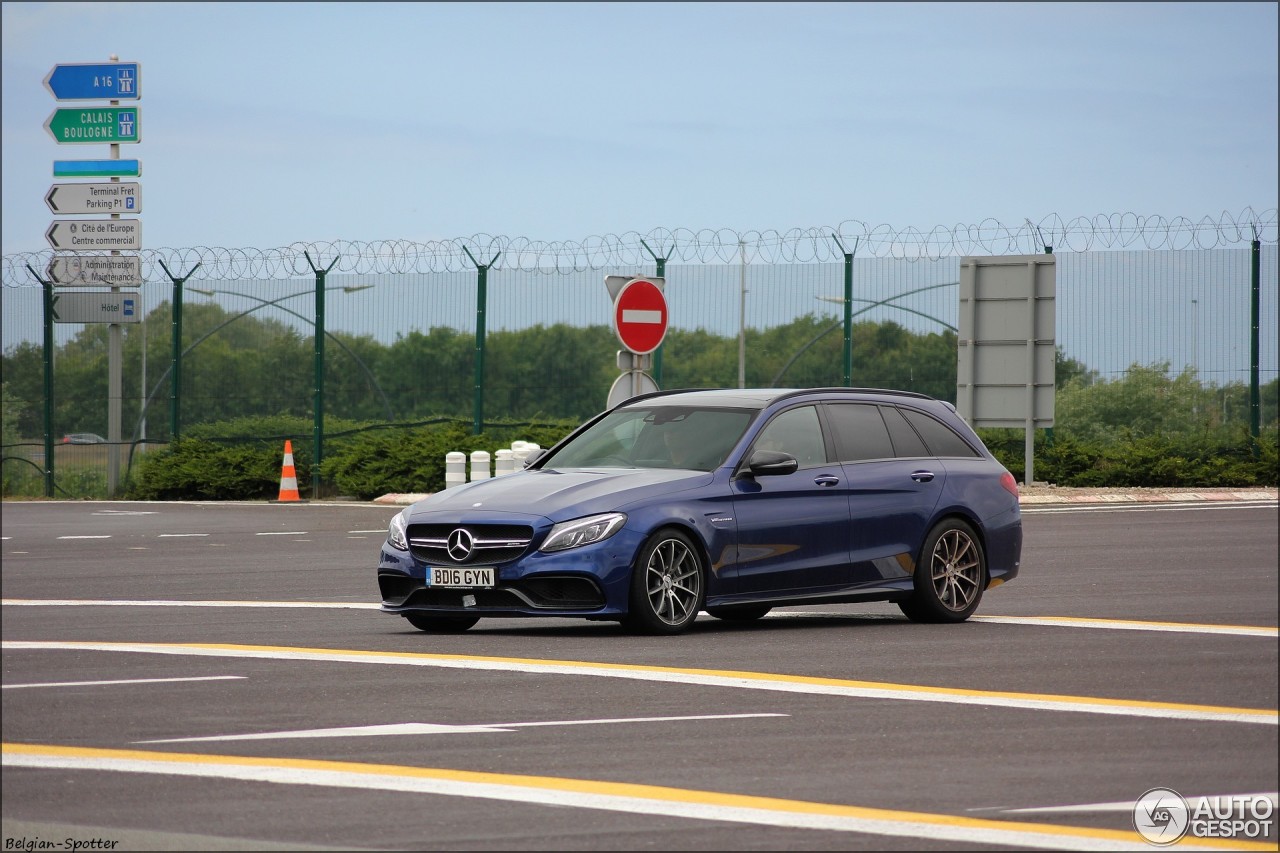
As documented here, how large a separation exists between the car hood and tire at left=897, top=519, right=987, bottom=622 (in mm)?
1922

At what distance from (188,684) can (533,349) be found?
23.9m

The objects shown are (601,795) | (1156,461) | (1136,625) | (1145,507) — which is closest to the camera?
(601,795)

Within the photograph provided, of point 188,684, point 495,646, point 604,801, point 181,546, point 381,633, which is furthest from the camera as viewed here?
point 181,546

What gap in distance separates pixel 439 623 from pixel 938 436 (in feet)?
13.3

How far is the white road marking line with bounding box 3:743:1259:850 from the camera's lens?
6.48 meters

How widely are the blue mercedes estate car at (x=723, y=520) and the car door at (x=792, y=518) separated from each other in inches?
0.5

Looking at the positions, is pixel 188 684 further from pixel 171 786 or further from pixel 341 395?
pixel 341 395

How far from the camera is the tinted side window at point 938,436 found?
14.5m

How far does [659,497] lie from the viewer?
12562 mm

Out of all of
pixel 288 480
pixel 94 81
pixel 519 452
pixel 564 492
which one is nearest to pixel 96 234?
pixel 94 81

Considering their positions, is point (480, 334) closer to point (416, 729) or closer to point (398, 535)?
point (398, 535)

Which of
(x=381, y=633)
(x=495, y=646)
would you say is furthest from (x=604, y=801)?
(x=381, y=633)

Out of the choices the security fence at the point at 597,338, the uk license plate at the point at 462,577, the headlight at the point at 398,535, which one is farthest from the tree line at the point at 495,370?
the uk license plate at the point at 462,577

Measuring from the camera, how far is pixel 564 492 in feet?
41.4
